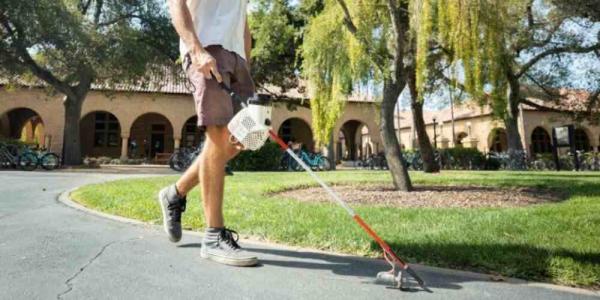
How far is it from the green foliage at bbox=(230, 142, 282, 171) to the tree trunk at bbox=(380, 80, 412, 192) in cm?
1224

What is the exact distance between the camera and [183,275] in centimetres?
219

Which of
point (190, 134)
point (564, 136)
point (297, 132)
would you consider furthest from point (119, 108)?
point (564, 136)

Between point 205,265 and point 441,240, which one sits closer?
point 205,265

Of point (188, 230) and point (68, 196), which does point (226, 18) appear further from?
point (68, 196)

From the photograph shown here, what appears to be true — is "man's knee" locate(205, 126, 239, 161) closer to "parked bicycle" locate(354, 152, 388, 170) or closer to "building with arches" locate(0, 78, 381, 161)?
"building with arches" locate(0, 78, 381, 161)

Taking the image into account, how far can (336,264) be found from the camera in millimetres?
2539

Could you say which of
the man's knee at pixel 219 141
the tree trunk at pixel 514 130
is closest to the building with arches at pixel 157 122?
the tree trunk at pixel 514 130

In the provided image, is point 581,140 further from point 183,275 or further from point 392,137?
point 183,275

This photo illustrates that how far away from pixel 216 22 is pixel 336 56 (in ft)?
16.3

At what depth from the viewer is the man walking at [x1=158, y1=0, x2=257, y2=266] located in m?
2.47

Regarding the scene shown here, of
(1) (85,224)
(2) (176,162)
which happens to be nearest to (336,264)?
(1) (85,224)

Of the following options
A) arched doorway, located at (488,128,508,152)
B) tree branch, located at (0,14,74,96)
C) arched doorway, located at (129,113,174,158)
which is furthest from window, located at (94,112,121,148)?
arched doorway, located at (488,128,508,152)

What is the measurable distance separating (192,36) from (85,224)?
2.26m

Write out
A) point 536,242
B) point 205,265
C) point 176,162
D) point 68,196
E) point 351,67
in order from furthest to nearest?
point 176,162
point 351,67
point 68,196
point 536,242
point 205,265
